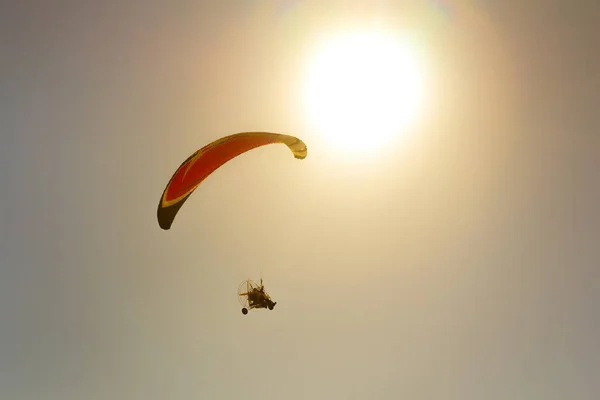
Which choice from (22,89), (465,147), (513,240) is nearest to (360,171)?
(465,147)

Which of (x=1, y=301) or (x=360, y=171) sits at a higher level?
(x=360, y=171)

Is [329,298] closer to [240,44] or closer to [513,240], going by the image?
[513,240]

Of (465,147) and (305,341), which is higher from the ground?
(465,147)

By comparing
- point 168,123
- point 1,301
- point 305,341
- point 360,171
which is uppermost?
point 168,123

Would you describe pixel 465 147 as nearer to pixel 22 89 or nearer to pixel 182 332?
pixel 182 332

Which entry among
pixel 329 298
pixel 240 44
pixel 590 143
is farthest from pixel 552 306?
pixel 240 44

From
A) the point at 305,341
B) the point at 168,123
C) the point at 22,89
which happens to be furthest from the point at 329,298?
the point at 22,89

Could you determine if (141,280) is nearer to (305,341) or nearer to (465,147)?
(305,341)
